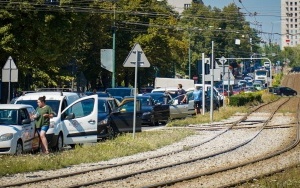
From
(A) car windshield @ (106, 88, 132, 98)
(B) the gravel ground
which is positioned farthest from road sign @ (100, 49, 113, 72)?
(B) the gravel ground

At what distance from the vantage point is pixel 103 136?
94.2 feet

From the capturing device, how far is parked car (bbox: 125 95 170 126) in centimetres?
Result: 4003

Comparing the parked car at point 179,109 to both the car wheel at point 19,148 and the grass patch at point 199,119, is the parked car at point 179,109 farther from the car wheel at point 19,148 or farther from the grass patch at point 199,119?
the car wheel at point 19,148

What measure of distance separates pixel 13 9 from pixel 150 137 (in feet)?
70.7

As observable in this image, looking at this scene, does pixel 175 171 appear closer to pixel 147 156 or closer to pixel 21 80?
pixel 147 156

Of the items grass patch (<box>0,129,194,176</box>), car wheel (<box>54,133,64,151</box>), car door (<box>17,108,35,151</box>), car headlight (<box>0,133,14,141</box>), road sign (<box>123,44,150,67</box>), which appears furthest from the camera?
road sign (<box>123,44,150,67</box>)

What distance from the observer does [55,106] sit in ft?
Result: 88.3

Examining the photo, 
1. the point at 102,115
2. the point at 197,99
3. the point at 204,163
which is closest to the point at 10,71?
the point at 102,115

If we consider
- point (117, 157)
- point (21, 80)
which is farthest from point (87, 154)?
point (21, 80)

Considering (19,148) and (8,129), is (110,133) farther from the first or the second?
(8,129)

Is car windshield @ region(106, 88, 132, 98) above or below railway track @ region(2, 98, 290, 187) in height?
above

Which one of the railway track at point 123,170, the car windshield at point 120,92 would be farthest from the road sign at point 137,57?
the car windshield at point 120,92

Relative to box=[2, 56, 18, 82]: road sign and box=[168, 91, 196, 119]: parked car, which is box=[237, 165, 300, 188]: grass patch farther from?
box=[168, 91, 196, 119]: parked car

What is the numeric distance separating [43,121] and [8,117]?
1191 millimetres
